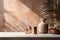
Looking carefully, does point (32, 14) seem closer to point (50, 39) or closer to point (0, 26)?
point (0, 26)

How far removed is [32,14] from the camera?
7.55 ft

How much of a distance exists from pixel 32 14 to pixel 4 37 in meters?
0.76

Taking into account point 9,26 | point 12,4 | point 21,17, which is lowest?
point 9,26

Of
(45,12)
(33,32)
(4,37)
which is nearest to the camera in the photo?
(4,37)

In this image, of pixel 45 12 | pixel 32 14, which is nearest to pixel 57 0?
pixel 45 12

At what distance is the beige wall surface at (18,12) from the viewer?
229cm

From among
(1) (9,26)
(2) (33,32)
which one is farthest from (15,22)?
(2) (33,32)

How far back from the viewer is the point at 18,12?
90.4 inches

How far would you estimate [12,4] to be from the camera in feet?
7.53

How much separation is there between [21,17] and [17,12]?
10 centimetres

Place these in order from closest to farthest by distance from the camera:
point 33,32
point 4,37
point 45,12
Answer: point 4,37 → point 33,32 → point 45,12

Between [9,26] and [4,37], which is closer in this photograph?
[4,37]

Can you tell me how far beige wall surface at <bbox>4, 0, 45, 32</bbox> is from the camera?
229 cm

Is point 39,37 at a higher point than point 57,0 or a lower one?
lower
